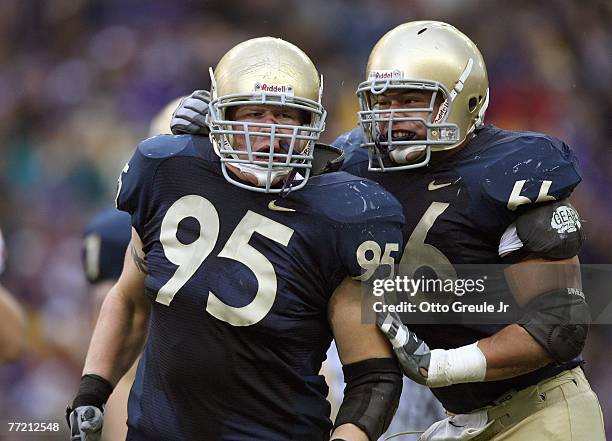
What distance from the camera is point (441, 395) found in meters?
2.99

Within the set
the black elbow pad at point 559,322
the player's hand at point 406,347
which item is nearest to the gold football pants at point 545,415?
the black elbow pad at point 559,322

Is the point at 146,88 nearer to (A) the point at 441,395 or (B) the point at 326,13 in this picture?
(B) the point at 326,13

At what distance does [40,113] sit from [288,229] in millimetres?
4115

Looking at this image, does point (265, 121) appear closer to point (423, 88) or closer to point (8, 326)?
point (423, 88)

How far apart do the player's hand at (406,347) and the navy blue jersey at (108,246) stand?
71.7 inches

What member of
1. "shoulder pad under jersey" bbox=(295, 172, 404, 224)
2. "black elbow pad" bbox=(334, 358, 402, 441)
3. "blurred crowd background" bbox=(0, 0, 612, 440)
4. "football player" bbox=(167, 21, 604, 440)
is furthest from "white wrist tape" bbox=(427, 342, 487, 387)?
"blurred crowd background" bbox=(0, 0, 612, 440)

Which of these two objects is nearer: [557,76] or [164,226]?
[164,226]

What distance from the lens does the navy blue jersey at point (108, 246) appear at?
4.23 metres

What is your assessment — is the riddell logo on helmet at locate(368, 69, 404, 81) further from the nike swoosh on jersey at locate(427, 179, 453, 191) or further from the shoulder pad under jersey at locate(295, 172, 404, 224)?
the shoulder pad under jersey at locate(295, 172, 404, 224)

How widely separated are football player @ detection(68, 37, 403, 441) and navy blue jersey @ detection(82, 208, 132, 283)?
163cm

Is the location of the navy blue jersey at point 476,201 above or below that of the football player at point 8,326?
above

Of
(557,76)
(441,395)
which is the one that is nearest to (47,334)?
(557,76)

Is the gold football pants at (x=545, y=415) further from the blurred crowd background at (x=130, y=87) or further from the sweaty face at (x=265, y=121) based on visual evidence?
the blurred crowd background at (x=130, y=87)

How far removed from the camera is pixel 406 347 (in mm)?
2580
